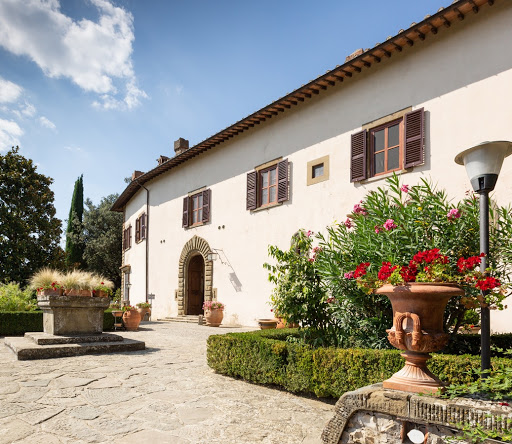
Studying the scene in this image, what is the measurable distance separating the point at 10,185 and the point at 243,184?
50.5 ft

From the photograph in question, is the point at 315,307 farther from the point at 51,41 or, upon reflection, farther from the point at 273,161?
the point at 273,161

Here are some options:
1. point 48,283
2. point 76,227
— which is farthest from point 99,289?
point 76,227

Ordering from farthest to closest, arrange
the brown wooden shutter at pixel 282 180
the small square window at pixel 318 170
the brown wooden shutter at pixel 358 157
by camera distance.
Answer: the brown wooden shutter at pixel 282 180 < the small square window at pixel 318 170 < the brown wooden shutter at pixel 358 157

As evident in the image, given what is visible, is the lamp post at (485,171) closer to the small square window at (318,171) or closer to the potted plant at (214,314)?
the small square window at (318,171)

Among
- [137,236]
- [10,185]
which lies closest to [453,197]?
[137,236]

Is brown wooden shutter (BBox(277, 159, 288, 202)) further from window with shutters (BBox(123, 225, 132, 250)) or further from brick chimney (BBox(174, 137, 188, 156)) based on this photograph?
window with shutters (BBox(123, 225, 132, 250))

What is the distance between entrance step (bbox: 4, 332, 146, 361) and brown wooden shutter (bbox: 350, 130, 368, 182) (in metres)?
6.06

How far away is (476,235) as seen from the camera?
15.9 feet

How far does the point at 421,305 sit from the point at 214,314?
10.9m

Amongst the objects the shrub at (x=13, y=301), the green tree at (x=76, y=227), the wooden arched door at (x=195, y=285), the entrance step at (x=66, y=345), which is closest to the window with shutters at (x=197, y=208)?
the wooden arched door at (x=195, y=285)

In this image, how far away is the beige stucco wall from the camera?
7.93 metres

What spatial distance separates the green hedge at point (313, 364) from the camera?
4.02 meters

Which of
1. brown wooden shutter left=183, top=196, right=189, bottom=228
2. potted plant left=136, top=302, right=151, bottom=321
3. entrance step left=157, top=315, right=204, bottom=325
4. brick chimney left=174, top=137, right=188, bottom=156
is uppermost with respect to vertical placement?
brick chimney left=174, top=137, right=188, bottom=156

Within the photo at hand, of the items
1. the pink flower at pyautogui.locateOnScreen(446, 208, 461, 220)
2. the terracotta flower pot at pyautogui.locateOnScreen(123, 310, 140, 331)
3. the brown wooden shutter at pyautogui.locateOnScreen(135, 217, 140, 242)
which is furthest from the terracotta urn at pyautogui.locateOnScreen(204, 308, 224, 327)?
the pink flower at pyautogui.locateOnScreen(446, 208, 461, 220)
